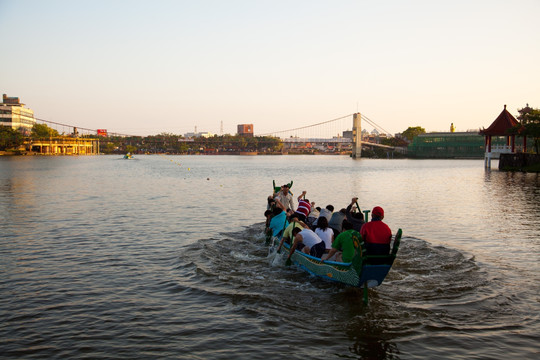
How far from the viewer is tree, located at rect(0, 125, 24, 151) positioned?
151m

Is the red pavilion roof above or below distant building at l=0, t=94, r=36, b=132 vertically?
→ below

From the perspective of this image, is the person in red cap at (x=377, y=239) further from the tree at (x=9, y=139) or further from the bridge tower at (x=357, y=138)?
the bridge tower at (x=357, y=138)

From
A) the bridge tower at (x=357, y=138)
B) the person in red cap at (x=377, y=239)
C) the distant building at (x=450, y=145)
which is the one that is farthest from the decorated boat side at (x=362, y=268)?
the bridge tower at (x=357, y=138)

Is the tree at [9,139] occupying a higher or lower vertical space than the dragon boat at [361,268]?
higher

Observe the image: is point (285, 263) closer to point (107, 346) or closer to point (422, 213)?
point (107, 346)

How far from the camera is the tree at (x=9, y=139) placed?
151250 mm

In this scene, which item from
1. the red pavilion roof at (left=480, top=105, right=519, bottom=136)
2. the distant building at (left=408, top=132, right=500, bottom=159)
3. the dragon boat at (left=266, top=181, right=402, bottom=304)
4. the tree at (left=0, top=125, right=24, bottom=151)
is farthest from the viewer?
the distant building at (left=408, top=132, right=500, bottom=159)

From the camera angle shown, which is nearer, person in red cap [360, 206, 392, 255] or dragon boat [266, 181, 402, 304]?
dragon boat [266, 181, 402, 304]

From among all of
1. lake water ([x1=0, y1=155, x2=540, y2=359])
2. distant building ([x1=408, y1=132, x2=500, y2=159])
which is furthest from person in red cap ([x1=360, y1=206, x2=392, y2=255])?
distant building ([x1=408, y1=132, x2=500, y2=159])

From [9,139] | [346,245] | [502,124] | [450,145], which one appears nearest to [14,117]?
[9,139]

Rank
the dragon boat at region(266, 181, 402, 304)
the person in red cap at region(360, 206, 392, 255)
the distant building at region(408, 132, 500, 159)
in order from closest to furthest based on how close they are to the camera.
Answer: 1. the dragon boat at region(266, 181, 402, 304)
2. the person in red cap at region(360, 206, 392, 255)
3. the distant building at region(408, 132, 500, 159)

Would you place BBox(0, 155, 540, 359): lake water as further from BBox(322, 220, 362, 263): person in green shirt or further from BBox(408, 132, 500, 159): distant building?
BBox(408, 132, 500, 159): distant building

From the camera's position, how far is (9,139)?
153m

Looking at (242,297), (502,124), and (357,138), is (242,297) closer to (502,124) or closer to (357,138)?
(502,124)
